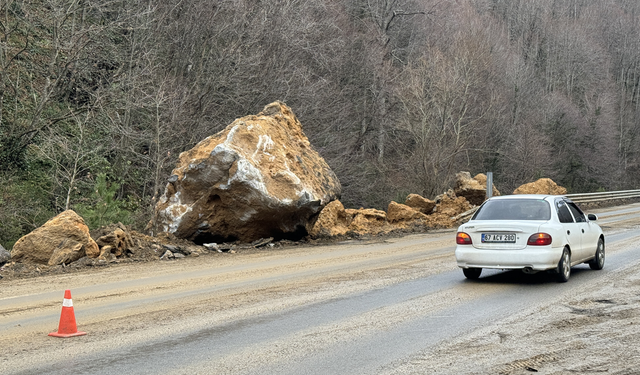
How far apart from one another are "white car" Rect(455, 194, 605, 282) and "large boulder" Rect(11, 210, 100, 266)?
850cm

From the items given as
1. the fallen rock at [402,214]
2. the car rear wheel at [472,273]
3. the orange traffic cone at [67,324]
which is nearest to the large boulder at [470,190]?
the fallen rock at [402,214]

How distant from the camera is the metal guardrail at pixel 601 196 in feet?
123

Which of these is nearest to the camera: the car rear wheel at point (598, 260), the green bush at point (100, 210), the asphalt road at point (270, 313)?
the asphalt road at point (270, 313)

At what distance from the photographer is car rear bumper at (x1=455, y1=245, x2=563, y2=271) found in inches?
430

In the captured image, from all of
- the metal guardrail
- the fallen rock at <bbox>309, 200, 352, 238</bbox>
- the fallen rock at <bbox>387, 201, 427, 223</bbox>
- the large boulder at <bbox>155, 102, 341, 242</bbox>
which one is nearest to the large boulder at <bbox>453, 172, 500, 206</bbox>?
the fallen rock at <bbox>387, 201, 427, 223</bbox>

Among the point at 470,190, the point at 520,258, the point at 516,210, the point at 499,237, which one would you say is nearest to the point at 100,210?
the point at 516,210

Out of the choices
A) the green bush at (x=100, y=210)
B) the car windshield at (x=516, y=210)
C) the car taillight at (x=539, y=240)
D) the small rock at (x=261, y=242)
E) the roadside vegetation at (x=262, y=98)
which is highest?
the roadside vegetation at (x=262, y=98)

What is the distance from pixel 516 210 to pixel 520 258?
1.25 m

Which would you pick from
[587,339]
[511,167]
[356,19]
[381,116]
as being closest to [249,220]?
[587,339]

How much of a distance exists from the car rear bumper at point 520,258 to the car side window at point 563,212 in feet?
2.64

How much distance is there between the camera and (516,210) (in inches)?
469

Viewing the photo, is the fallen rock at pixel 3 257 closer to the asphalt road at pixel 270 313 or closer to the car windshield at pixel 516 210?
the asphalt road at pixel 270 313

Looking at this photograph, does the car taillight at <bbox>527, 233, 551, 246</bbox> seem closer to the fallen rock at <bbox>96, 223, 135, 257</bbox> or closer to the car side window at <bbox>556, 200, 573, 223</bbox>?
the car side window at <bbox>556, 200, 573, 223</bbox>

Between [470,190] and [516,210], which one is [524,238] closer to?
[516,210]
